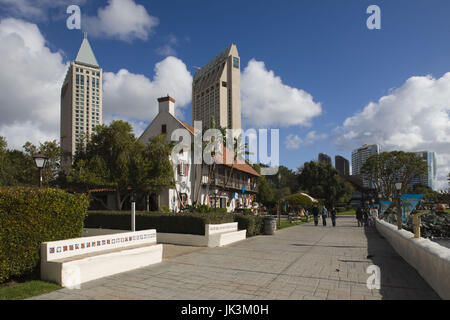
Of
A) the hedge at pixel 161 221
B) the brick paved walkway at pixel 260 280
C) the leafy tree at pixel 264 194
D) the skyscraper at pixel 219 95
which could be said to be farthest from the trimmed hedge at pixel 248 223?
the leafy tree at pixel 264 194

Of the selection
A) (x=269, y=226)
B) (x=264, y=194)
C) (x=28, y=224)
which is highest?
(x=28, y=224)

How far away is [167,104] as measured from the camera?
3112cm

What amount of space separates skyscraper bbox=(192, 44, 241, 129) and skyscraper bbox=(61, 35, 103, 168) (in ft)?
41.8

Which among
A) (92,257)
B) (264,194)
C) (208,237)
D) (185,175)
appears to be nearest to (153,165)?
(185,175)

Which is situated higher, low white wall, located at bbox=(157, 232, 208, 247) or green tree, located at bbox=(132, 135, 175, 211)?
green tree, located at bbox=(132, 135, 175, 211)

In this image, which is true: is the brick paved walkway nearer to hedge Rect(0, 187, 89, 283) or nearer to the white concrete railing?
A: hedge Rect(0, 187, 89, 283)

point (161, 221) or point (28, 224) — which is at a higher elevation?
point (28, 224)

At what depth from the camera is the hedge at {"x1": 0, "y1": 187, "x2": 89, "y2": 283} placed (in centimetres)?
603

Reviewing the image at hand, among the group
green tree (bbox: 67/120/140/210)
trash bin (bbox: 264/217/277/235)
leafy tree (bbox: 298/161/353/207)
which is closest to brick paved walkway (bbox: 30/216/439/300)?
trash bin (bbox: 264/217/277/235)

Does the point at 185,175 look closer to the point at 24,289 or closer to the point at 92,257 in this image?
the point at 92,257

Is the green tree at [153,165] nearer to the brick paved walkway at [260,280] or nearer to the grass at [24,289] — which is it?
the brick paved walkway at [260,280]

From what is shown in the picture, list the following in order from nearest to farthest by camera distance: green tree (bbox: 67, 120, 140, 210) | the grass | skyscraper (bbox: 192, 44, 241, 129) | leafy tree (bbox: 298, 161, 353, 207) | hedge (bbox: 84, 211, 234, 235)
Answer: the grass
hedge (bbox: 84, 211, 234, 235)
green tree (bbox: 67, 120, 140, 210)
skyscraper (bbox: 192, 44, 241, 129)
leafy tree (bbox: 298, 161, 353, 207)

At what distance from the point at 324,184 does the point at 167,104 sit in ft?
127

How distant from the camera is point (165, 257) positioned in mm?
9711
